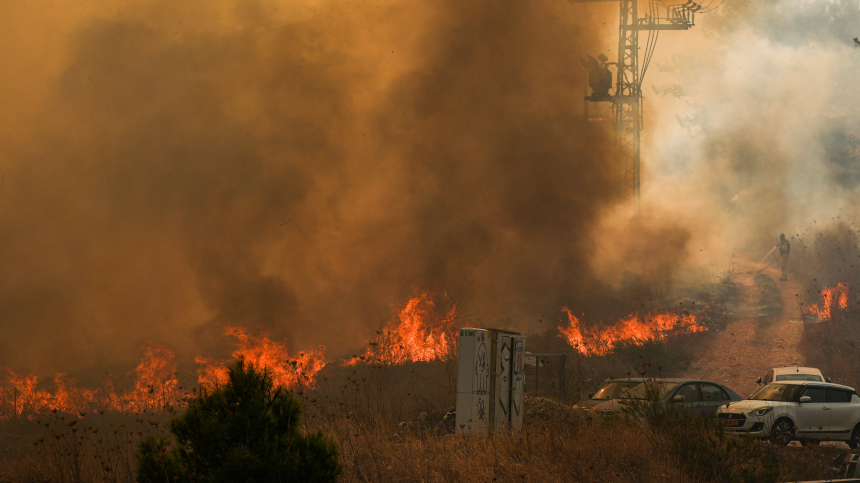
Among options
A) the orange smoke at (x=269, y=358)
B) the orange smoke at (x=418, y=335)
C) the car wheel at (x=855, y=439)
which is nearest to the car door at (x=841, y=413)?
the car wheel at (x=855, y=439)

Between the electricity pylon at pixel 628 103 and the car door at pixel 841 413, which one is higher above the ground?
the electricity pylon at pixel 628 103

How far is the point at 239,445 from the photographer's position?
5.05m

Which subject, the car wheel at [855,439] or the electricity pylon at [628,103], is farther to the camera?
the electricity pylon at [628,103]

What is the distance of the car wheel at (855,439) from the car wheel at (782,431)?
1.40m

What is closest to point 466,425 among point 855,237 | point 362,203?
point 362,203

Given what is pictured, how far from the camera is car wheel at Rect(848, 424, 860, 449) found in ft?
44.9

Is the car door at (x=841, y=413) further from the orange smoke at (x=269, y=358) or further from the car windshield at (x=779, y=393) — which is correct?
the orange smoke at (x=269, y=358)

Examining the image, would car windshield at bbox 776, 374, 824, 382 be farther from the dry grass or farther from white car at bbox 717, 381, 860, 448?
the dry grass

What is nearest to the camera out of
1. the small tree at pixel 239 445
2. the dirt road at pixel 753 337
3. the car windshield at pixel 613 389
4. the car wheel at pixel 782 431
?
the small tree at pixel 239 445

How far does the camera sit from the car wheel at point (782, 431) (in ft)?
42.0

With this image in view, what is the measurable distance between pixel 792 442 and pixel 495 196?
17.9 m

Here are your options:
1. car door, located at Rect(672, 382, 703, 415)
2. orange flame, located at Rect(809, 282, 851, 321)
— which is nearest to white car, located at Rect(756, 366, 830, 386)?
car door, located at Rect(672, 382, 703, 415)

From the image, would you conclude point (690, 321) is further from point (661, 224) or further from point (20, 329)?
point (20, 329)

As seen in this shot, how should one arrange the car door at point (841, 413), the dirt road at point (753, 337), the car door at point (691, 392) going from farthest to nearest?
the dirt road at point (753, 337)
the car door at point (691, 392)
the car door at point (841, 413)
